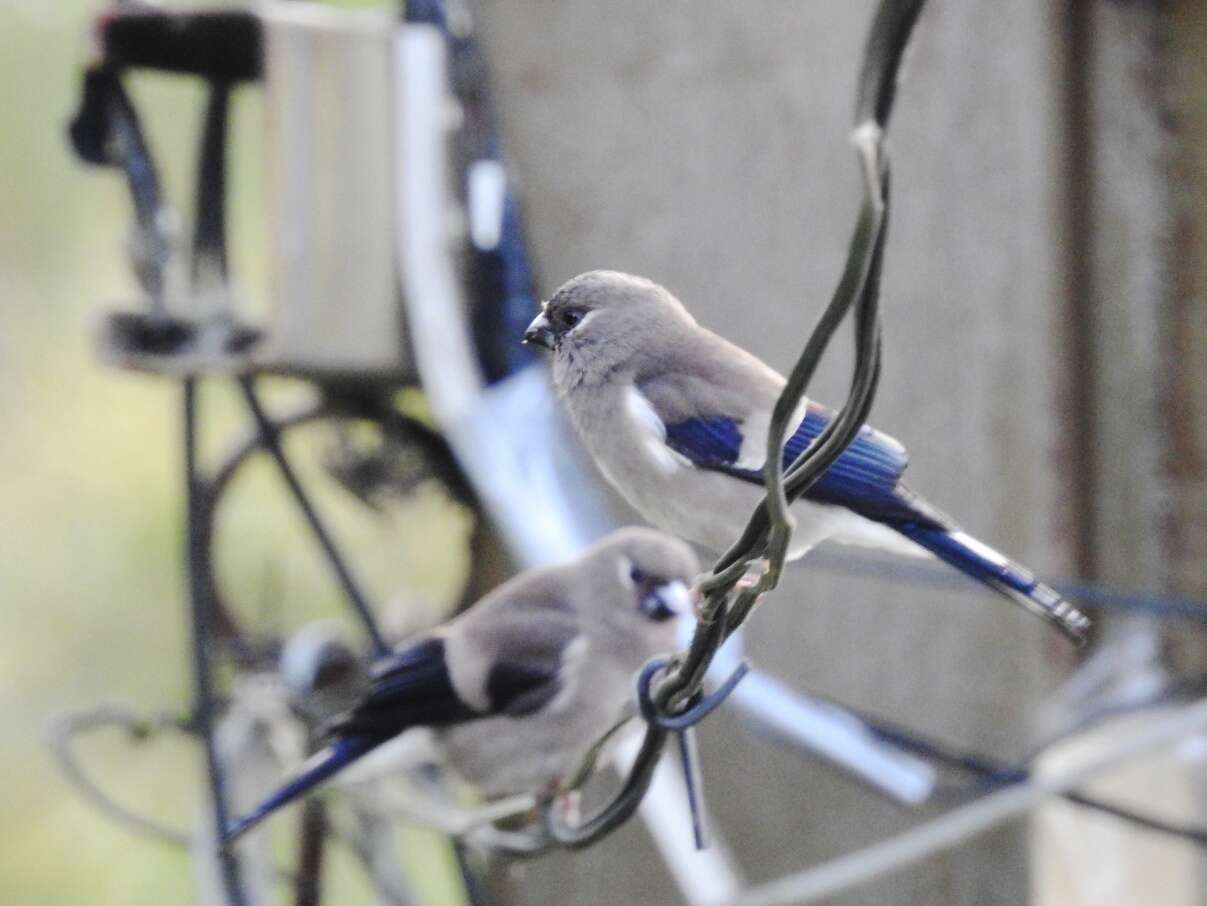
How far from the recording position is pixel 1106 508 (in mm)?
4262

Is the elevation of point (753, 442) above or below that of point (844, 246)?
above

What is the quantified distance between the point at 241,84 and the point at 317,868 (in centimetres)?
150

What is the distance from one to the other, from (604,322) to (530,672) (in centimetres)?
91

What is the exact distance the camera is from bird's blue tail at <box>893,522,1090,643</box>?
134 centimetres

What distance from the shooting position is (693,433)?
169 cm

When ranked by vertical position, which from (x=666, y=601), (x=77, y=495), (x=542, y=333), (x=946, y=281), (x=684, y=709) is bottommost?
(x=77, y=495)

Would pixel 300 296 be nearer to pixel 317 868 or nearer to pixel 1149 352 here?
pixel 317 868

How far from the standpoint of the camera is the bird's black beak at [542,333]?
1.60 m

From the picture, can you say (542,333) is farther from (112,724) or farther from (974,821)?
(112,724)

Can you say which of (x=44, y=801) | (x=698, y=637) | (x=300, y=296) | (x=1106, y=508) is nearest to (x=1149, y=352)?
(x=1106, y=508)

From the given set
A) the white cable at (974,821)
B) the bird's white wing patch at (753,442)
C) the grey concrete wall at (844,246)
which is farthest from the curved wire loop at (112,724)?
the bird's white wing patch at (753,442)

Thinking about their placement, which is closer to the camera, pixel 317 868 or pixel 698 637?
pixel 698 637

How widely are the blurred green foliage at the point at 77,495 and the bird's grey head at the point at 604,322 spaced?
20.5 feet

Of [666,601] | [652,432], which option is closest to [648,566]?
[666,601]
